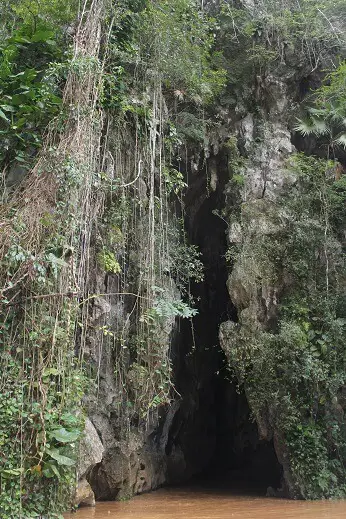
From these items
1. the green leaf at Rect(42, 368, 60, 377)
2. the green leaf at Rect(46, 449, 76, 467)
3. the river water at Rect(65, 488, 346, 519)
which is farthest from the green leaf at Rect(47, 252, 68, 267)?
the river water at Rect(65, 488, 346, 519)

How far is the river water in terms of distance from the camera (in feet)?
19.0

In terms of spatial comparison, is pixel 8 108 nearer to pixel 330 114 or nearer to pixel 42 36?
pixel 42 36

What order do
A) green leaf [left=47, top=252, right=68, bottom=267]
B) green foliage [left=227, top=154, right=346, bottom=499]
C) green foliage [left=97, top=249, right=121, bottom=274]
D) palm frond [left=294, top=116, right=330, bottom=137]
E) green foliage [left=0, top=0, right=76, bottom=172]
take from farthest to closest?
palm frond [left=294, top=116, right=330, bottom=137] → green foliage [left=227, top=154, right=346, bottom=499] → green foliage [left=97, top=249, right=121, bottom=274] → green foliage [left=0, top=0, right=76, bottom=172] → green leaf [left=47, top=252, right=68, bottom=267]

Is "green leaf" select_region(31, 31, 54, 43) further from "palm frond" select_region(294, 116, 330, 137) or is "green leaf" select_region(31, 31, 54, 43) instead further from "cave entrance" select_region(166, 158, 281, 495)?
"palm frond" select_region(294, 116, 330, 137)

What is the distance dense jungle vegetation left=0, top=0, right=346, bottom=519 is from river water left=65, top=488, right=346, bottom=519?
66 cm

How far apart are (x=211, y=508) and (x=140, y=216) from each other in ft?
13.3

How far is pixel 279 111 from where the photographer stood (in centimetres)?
1015

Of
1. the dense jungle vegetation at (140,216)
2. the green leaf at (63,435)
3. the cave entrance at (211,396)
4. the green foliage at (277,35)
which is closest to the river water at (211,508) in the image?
the dense jungle vegetation at (140,216)

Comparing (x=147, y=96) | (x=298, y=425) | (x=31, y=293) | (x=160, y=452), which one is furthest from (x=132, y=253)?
(x=160, y=452)

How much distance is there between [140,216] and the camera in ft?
24.7

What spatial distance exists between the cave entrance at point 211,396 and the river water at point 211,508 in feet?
6.05

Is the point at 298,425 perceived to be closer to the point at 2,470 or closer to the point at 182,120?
the point at 2,470

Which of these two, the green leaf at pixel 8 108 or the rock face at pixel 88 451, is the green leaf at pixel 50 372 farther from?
the green leaf at pixel 8 108

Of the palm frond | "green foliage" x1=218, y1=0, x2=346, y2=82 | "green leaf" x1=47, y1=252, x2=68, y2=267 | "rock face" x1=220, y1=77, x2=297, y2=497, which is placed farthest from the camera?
"green foliage" x1=218, y1=0, x2=346, y2=82
